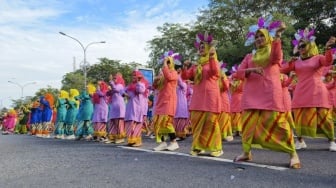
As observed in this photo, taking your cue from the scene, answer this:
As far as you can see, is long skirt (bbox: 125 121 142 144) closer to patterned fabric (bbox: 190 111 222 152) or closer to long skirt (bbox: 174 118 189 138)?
long skirt (bbox: 174 118 189 138)

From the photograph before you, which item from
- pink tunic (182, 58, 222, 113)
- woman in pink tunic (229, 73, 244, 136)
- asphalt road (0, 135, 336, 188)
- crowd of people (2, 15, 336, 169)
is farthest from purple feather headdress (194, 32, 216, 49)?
woman in pink tunic (229, 73, 244, 136)

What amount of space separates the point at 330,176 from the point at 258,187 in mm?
1198

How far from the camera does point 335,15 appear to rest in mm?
28750

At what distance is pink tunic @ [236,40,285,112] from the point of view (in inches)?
245

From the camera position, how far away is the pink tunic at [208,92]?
7.48m

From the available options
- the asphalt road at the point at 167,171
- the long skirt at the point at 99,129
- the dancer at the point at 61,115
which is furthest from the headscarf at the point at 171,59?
the dancer at the point at 61,115

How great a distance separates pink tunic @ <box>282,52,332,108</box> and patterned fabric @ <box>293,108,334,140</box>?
4.5 inches

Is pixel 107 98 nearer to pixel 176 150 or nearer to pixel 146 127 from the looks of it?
pixel 146 127

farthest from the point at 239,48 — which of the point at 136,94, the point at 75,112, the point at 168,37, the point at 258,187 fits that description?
the point at 258,187

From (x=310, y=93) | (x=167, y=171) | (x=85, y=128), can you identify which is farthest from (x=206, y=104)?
(x=85, y=128)

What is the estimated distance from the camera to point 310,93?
27.5 ft

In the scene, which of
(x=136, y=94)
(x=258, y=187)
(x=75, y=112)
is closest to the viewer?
(x=258, y=187)

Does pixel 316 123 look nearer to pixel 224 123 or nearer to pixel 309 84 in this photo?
pixel 309 84

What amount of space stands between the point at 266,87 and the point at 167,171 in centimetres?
180
